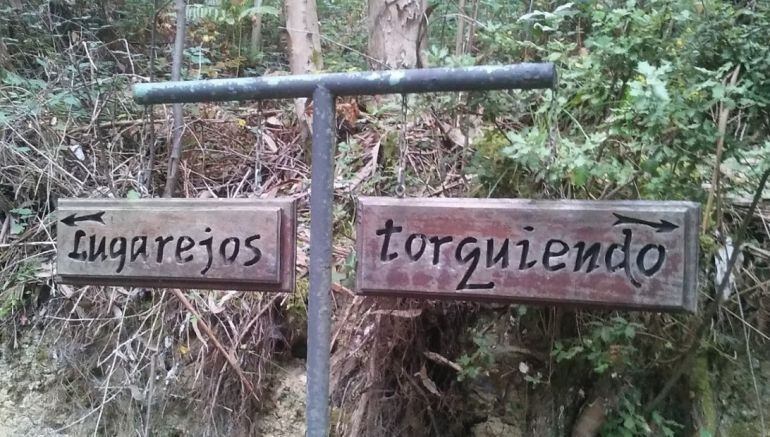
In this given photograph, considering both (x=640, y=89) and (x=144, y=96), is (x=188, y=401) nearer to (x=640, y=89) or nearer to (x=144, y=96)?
(x=144, y=96)

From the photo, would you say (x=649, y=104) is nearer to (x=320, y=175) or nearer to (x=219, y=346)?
(x=320, y=175)

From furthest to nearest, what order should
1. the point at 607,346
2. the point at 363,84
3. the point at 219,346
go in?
the point at 219,346 < the point at 607,346 < the point at 363,84

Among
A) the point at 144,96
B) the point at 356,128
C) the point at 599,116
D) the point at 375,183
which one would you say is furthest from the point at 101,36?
the point at 599,116

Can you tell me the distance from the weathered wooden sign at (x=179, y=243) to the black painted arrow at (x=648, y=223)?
29.5 inches

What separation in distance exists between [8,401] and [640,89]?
3.11m

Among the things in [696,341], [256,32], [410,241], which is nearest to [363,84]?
[410,241]

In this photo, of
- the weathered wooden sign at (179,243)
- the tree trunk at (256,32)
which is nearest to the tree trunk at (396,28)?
the tree trunk at (256,32)

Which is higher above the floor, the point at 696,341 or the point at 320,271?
the point at 320,271

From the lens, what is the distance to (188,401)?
2713mm

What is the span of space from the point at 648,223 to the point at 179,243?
111cm

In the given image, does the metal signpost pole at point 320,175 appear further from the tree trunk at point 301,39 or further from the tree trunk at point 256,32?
the tree trunk at point 256,32

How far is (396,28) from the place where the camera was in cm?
340

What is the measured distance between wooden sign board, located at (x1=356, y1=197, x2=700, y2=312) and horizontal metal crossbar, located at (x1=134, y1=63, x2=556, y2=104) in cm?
26

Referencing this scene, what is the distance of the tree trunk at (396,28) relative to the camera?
3.38 metres
